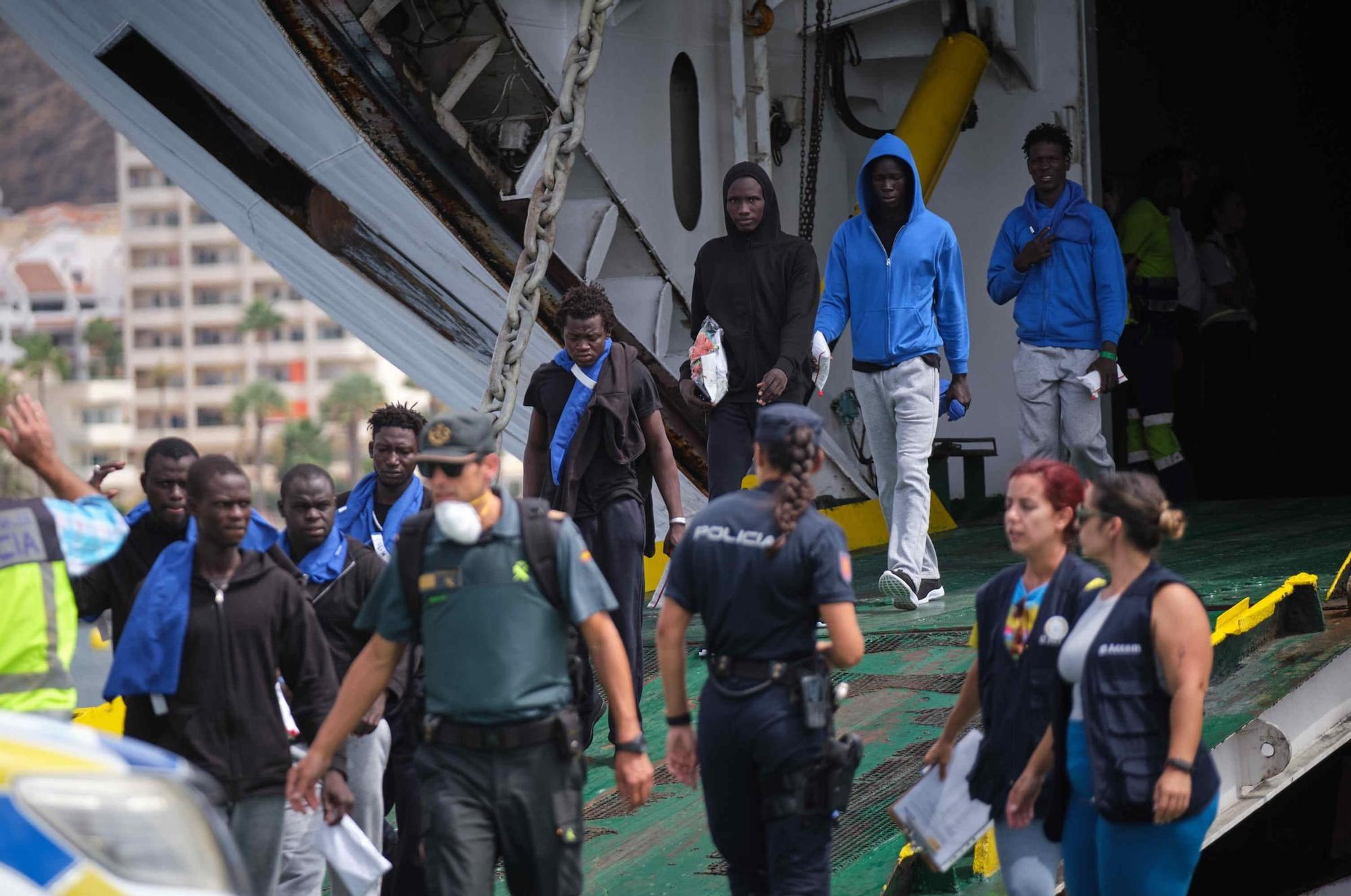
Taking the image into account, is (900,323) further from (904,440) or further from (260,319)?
(260,319)

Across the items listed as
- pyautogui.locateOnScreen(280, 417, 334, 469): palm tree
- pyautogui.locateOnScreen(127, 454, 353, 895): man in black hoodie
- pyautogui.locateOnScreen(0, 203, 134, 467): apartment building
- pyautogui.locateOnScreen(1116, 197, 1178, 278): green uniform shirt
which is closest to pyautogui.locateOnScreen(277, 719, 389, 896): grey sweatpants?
pyautogui.locateOnScreen(127, 454, 353, 895): man in black hoodie

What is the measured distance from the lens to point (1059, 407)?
860 centimetres

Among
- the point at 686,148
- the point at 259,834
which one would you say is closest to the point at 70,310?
the point at 686,148

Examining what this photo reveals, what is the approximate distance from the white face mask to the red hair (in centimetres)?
139

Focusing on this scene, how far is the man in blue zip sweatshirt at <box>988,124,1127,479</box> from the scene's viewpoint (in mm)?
8359

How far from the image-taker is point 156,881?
293 cm

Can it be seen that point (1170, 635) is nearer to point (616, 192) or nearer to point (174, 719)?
point (174, 719)

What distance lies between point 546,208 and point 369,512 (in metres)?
1.84

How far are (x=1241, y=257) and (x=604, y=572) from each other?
850 centimetres

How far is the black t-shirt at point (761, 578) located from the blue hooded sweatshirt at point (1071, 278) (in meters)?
4.49

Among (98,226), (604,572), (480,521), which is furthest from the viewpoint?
(98,226)

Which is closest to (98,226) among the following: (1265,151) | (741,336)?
(1265,151)

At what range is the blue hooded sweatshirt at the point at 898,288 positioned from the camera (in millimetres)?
7773

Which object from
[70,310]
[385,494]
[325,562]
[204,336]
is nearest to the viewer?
[325,562]
